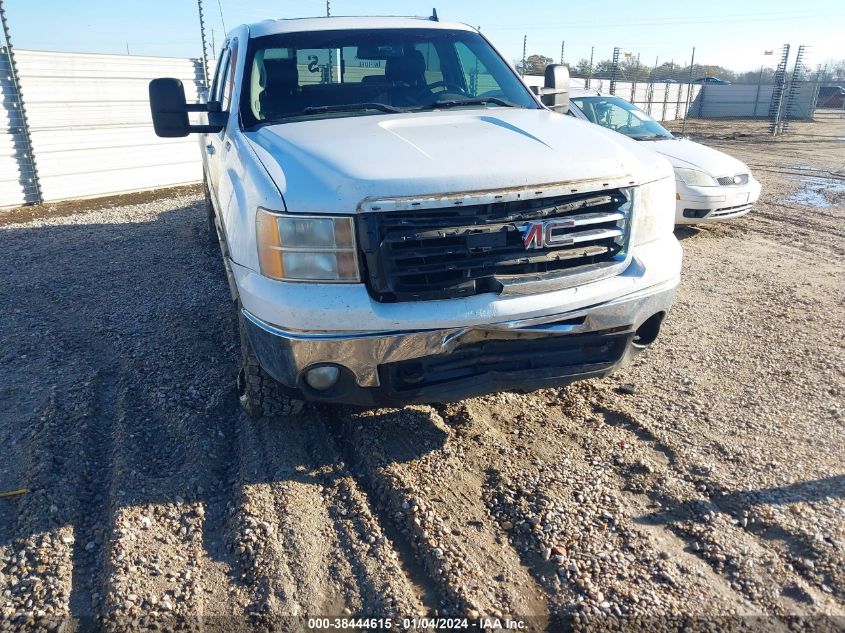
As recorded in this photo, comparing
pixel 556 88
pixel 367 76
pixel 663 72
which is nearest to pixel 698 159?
pixel 556 88

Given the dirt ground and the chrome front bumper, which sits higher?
the chrome front bumper

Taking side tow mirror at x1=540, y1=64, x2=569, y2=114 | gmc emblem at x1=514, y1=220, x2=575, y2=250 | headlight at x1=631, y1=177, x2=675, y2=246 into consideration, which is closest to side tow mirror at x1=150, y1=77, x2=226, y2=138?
gmc emblem at x1=514, y1=220, x2=575, y2=250

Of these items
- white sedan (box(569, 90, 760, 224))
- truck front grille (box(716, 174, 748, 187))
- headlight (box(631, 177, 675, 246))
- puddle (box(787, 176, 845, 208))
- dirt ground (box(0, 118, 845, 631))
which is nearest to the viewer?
dirt ground (box(0, 118, 845, 631))

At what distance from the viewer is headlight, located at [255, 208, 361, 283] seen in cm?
263

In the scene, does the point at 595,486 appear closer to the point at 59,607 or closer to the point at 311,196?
the point at 311,196

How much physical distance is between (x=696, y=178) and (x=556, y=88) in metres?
3.48

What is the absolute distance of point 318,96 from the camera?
12.8 ft

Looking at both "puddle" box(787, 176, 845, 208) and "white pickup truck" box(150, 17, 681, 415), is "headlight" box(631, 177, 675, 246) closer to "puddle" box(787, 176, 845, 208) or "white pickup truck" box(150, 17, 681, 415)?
"white pickup truck" box(150, 17, 681, 415)

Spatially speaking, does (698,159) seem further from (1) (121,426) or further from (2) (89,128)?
(2) (89,128)

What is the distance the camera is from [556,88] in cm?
473

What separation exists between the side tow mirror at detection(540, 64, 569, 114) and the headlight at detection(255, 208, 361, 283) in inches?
106

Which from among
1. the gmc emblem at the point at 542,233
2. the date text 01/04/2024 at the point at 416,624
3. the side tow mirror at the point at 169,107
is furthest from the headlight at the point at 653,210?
the side tow mirror at the point at 169,107

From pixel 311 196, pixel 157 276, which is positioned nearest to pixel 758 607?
pixel 311 196

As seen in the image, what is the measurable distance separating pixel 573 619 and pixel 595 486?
82 cm
